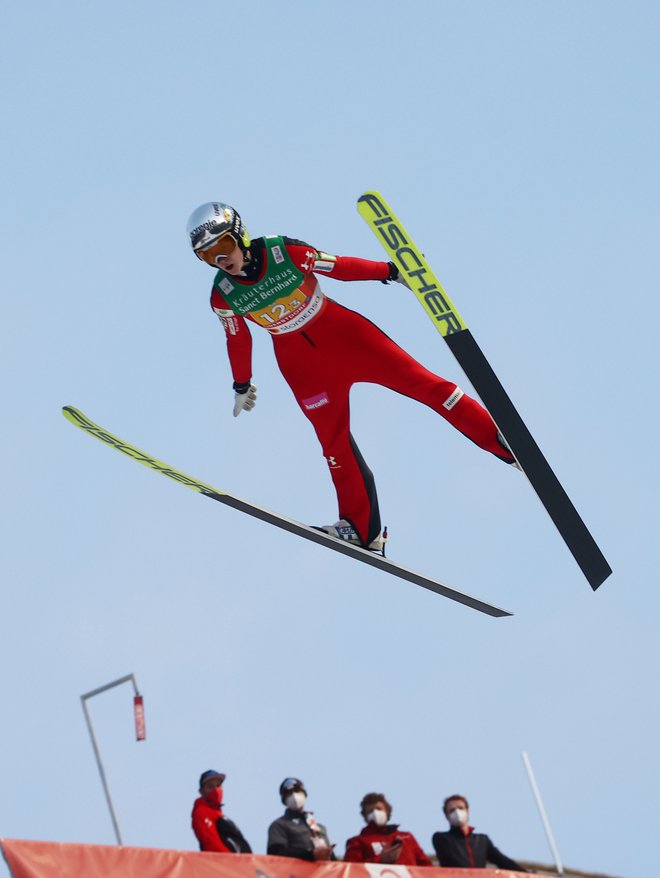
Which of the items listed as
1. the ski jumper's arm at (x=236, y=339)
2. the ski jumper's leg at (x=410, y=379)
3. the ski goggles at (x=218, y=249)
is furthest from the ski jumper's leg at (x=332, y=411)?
the ski goggles at (x=218, y=249)

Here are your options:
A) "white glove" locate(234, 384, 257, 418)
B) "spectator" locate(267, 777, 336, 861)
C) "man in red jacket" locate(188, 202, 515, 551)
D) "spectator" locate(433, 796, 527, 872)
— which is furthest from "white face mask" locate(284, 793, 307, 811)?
"white glove" locate(234, 384, 257, 418)

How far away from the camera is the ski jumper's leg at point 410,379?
8516 millimetres

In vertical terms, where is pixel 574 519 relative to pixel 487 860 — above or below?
above

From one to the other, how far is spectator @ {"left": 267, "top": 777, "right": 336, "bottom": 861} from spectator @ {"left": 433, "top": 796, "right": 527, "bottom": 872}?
2.02 ft

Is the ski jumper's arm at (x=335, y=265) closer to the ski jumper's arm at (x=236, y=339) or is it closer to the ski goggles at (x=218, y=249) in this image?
the ski goggles at (x=218, y=249)

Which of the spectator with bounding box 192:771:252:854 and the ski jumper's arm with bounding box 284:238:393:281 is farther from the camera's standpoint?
the ski jumper's arm with bounding box 284:238:393:281

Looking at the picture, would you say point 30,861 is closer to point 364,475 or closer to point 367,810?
point 367,810

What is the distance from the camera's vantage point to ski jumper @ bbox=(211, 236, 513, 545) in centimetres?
835

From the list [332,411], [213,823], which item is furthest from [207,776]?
[332,411]

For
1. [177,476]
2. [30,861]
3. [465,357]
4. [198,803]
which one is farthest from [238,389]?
[30,861]

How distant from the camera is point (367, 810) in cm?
715

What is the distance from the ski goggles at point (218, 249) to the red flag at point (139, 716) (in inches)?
101

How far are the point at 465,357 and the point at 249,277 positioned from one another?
1.42 m

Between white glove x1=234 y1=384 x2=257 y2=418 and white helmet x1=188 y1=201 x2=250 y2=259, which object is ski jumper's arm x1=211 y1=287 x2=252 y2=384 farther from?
white helmet x1=188 y1=201 x2=250 y2=259
